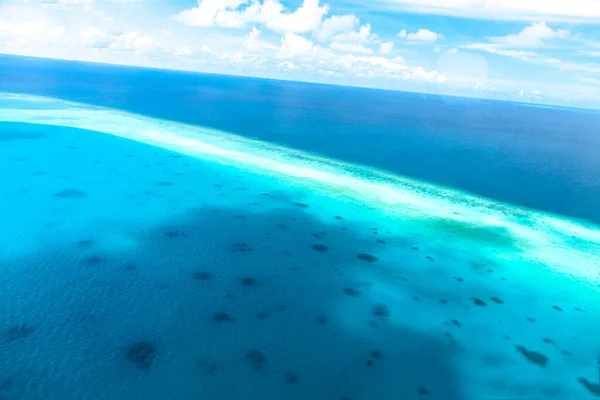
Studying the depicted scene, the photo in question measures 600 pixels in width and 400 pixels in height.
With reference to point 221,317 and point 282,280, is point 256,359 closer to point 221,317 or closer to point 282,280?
point 221,317

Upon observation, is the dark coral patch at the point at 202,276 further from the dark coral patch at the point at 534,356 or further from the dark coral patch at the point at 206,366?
the dark coral patch at the point at 534,356

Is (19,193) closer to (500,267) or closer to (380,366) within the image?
(380,366)

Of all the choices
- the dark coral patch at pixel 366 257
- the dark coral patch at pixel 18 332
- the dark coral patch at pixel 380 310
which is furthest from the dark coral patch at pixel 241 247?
the dark coral patch at pixel 18 332

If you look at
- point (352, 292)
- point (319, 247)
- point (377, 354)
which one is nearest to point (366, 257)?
point (319, 247)

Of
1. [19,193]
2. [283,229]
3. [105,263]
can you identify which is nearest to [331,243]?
[283,229]

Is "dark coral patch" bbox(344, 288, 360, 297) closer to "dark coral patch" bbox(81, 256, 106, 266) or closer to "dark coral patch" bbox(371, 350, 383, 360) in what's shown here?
"dark coral patch" bbox(371, 350, 383, 360)

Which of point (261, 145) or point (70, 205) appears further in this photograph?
point (261, 145)
